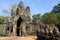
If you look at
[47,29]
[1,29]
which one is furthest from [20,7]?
[47,29]

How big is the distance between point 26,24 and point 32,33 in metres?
1.96

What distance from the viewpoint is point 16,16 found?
29.8 metres

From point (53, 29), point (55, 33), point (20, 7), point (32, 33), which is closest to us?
point (55, 33)

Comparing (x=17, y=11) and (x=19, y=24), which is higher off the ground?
(x=17, y=11)

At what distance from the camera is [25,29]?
29.4 metres

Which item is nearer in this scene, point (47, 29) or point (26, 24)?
point (47, 29)

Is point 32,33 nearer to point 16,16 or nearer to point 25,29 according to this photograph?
point 25,29

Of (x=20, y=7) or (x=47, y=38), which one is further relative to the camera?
(x=20, y=7)

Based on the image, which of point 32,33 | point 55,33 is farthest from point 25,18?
point 55,33

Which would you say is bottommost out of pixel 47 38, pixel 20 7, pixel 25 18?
pixel 47 38

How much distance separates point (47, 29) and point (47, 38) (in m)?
1.94

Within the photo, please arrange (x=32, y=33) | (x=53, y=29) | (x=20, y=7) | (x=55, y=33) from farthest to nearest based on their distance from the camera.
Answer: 1. (x=20, y=7)
2. (x=32, y=33)
3. (x=53, y=29)
4. (x=55, y=33)

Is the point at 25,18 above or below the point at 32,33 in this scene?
above

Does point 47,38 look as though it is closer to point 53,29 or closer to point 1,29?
point 53,29
